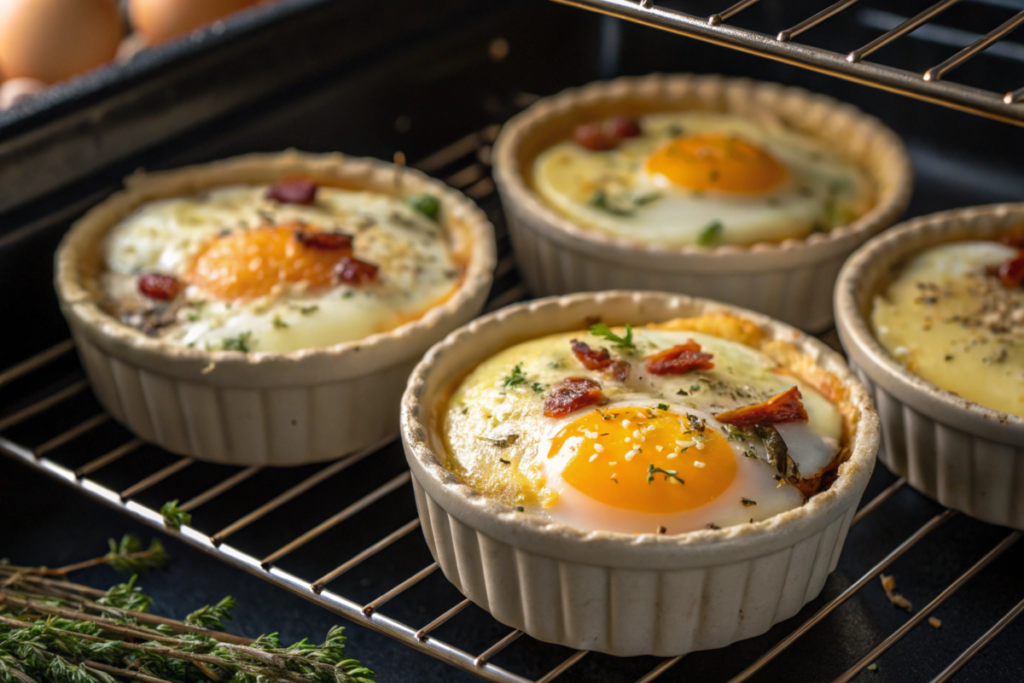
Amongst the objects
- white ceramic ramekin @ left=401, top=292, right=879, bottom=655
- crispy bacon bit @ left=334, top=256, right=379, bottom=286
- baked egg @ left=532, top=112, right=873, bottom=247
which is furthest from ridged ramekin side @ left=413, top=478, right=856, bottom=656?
baked egg @ left=532, top=112, right=873, bottom=247

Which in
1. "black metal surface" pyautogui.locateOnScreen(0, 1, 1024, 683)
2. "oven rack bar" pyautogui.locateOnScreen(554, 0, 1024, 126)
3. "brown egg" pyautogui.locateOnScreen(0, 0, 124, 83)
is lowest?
"black metal surface" pyautogui.locateOnScreen(0, 1, 1024, 683)

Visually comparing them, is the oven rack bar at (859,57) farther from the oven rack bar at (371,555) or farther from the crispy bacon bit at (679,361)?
the oven rack bar at (371,555)

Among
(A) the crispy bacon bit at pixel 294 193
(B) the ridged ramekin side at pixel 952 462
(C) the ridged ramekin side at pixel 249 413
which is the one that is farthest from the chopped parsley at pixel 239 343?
(B) the ridged ramekin side at pixel 952 462

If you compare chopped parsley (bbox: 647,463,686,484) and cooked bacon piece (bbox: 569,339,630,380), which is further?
cooked bacon piece (bbox: 569,339,630,380)

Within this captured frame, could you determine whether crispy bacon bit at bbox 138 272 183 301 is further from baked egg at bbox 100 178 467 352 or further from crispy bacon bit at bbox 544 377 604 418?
crispy bacon bit at bbox 544 377 604 418

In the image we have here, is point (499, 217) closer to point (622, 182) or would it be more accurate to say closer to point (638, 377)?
point (622, 182)

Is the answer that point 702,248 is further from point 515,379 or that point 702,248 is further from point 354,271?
point 354,271
